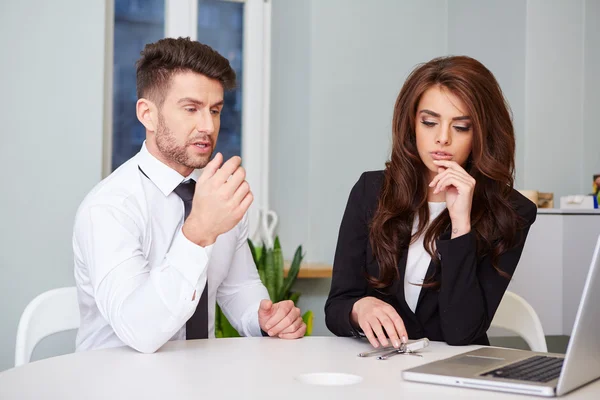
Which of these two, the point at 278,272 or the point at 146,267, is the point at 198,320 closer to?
the point at 146,267

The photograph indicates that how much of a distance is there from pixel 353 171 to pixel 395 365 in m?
2.81

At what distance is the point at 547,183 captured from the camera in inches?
148

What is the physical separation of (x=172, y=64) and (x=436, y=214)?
Result: 932mm

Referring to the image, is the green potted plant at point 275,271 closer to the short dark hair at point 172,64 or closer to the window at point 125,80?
the window at point 125,80

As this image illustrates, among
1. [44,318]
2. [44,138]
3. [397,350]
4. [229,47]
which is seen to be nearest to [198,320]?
[44,318]

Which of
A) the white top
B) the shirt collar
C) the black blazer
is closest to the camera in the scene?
the black blazer

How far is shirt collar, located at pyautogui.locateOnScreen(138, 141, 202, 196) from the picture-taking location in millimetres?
1989

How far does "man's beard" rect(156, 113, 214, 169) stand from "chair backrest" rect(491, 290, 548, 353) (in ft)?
3.57

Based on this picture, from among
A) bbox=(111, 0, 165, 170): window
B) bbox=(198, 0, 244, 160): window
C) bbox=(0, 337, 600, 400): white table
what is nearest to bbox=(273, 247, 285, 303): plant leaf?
bbox=(198, 0, 244, 160): window

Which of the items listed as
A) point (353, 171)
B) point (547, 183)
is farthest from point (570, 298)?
point (353, 171)

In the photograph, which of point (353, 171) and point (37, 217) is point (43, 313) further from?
point (353, 171)

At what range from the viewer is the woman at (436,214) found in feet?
6.39

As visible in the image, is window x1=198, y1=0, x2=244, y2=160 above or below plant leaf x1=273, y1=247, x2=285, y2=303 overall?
above

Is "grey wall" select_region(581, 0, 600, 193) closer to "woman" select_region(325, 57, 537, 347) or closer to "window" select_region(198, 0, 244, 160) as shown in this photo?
"woman" select_region(325, 57, 537, 347)
